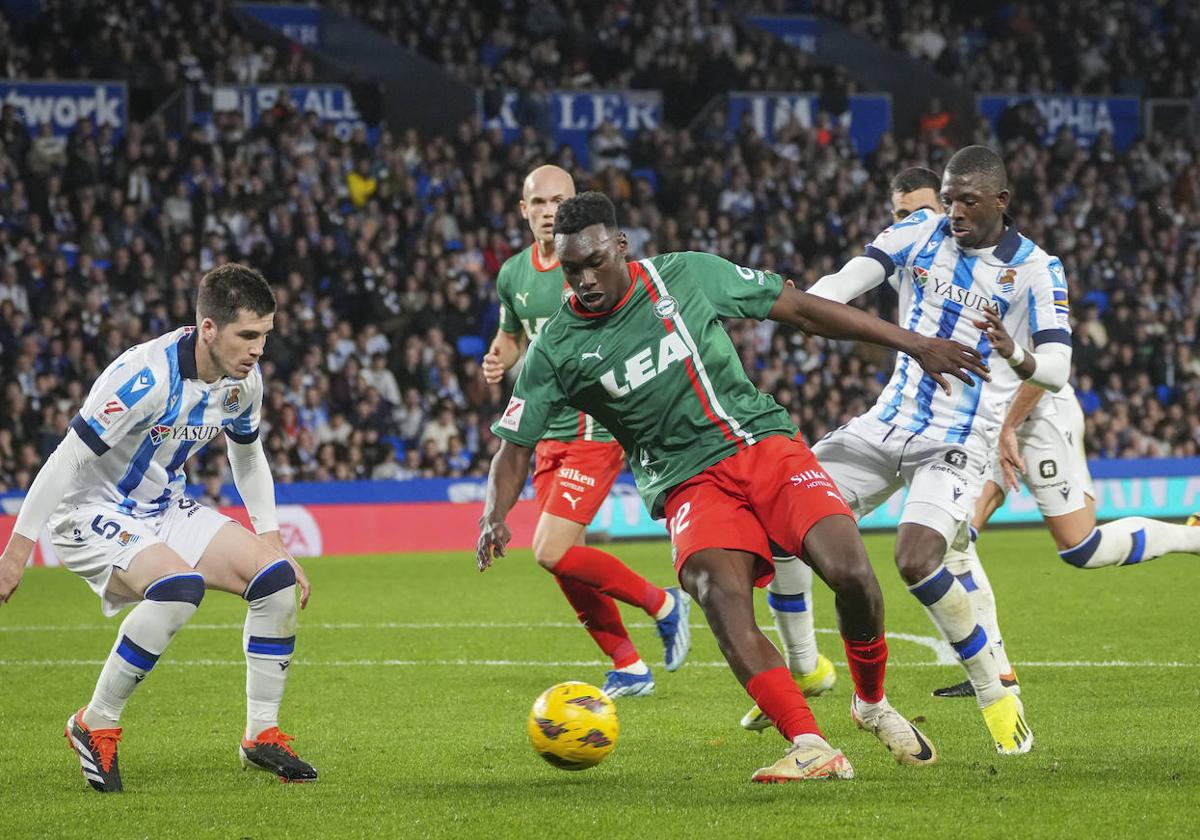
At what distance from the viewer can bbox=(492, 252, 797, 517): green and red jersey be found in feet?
20.0

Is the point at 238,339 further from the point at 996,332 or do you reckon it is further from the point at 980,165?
the point at 980,165

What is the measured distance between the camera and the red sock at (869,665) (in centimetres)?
623

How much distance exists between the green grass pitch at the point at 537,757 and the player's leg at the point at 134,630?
0.20 meters

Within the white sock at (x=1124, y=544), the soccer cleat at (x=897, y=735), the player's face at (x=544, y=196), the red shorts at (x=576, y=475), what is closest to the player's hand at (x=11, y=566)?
the soccer cleat at (x=897, y=735)

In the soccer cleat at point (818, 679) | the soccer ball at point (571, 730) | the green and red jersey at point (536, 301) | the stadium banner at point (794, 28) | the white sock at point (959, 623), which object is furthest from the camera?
the stadium banner at point (794, 28)

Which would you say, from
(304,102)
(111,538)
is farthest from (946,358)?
(304,102)

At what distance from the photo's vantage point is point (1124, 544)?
819 cm

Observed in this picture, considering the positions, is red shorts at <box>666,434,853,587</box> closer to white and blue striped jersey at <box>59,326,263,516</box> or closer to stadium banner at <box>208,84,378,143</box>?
white and blue striped jersey at <box>59,326,263,516</box>

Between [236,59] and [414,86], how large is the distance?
3.11 metres

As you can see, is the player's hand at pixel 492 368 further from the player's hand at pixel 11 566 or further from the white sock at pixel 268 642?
the player's hand at pixel 11 566

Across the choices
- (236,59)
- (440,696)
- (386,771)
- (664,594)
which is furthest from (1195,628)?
(236,59)

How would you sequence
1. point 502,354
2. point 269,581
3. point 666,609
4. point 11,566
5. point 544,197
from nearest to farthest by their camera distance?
point 11,566 → point 269,581 → point 666,609 → point 544,197 → point 502,354

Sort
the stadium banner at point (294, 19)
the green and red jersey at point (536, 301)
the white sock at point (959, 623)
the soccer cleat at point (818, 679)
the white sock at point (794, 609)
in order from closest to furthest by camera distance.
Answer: the white sock at point (959, 623), the white sock at point (794, 609), the soccer cleat at point (818, 679), the green and red jersey at point (536, 301), the stadium banner at point (294, 19)

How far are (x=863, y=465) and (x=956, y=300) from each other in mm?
822
